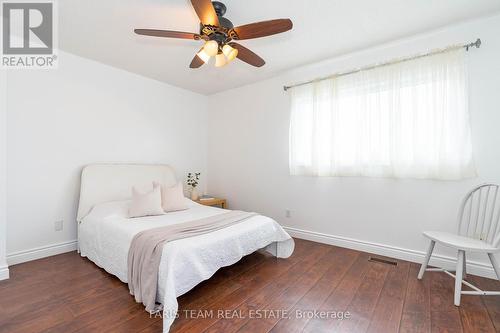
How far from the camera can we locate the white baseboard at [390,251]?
91.6 inches

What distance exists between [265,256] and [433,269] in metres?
1.81

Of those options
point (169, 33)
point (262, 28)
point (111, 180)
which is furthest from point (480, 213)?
point (111, 180)

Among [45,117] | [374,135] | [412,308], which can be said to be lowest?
[412,308]

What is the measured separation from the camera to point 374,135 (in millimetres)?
2852

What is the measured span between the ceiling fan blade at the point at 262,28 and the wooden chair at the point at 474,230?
91.8 inches

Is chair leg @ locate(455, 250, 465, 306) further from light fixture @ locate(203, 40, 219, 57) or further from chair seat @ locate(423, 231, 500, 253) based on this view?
light fixture @ locate(203, 40, 219, 57)

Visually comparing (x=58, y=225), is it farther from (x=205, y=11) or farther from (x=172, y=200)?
(x=205, y=11)

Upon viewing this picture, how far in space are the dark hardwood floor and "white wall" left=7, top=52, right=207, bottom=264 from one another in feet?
1.65

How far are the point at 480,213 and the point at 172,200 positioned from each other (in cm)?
353

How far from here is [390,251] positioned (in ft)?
9.23

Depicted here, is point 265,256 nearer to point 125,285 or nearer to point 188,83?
point 125,285

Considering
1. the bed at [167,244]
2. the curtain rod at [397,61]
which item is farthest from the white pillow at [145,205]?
the curtain rod at [397,61]

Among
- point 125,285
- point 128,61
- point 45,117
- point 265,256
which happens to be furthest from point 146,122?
Result: point 265,256

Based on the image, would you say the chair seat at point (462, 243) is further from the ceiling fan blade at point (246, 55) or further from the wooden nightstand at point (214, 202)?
the wooden nightstand at point (214, 202)
